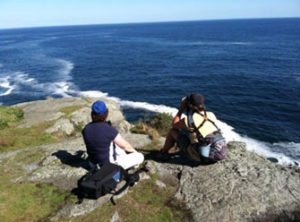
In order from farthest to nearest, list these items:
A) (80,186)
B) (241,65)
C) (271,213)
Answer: (241,65)
(80,186)
(271,213)

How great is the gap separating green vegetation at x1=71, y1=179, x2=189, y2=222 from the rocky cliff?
12cm

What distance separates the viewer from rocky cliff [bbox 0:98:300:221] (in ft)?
32.2

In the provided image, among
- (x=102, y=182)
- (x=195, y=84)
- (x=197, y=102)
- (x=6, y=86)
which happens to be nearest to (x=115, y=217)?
(x=102, y=182)

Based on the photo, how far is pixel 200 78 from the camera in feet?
221

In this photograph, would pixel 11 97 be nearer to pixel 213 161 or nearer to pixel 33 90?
pixel 33 90

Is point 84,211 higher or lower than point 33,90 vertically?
higher

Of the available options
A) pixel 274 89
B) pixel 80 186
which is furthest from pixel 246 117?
pixel 80 186

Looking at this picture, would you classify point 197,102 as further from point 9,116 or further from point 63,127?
point 9,116

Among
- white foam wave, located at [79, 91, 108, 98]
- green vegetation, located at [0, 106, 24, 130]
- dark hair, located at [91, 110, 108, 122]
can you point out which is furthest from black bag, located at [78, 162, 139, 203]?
white foam wave, located at [79, 91, 108, 98]

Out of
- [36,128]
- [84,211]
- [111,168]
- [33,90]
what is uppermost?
[111,168]

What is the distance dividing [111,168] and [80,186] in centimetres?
104

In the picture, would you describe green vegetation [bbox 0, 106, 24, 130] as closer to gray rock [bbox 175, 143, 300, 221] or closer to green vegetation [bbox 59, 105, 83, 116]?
green vegetation [bbox 59, 105, 83, 116]

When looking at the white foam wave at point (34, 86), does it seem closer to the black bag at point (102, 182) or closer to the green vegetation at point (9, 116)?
the green vegetation at point (9, 116)

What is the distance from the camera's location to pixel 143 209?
1004 centimetres
